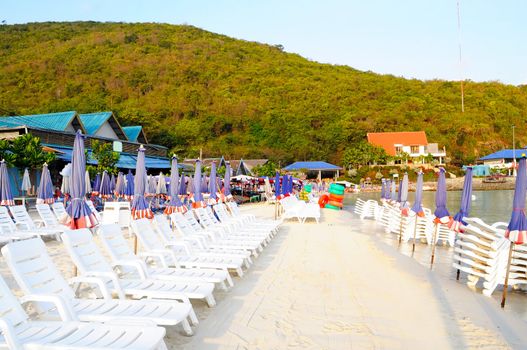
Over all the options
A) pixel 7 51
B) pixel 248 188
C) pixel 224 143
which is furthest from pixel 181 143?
pixel 7 51

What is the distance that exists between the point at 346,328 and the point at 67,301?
2396 mm

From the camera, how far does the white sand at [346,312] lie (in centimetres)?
387

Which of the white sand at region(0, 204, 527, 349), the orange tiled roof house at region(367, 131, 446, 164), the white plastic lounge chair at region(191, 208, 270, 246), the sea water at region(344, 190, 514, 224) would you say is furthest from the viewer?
the orange tiled roof house at region(367, 131, 446, 164)

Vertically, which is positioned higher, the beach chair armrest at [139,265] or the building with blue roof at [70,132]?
the building with blue roof at [70,132]

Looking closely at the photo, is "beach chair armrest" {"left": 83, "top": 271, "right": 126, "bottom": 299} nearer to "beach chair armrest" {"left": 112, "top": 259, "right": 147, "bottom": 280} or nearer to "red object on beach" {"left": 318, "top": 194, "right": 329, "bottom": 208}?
"beach chair armrest" {"left": 112, "top": 259, "right": 147, "bottom": 280}

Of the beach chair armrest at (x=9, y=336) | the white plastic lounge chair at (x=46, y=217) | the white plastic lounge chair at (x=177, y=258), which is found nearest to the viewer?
the beach chair armrest at (x=9, y=336)

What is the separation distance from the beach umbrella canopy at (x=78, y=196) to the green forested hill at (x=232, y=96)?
136ft

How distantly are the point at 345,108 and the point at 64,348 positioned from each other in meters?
68.9

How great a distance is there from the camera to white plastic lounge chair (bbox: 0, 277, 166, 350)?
8.74 ft

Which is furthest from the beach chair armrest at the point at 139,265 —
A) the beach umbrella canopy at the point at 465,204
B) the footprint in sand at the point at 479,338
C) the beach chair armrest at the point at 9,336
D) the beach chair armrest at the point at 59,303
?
the beach umbrella canopy at the point at 465,204

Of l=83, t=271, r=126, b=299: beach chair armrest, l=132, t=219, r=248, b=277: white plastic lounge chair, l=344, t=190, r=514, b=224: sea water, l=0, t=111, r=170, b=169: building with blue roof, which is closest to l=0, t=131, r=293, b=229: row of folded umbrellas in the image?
l=132, t=219, r=248, b=277: white plastic lounge chair

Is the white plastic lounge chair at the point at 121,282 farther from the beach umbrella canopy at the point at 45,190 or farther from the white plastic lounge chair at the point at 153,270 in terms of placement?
the beach umbrella canopy at the point at 45,190

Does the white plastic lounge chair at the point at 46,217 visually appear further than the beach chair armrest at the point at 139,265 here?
Yes

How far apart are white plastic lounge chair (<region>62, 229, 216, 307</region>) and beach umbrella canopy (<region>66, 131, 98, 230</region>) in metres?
2.12
